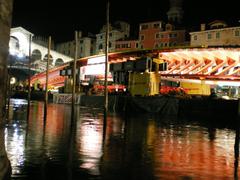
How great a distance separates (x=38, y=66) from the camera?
372 ft

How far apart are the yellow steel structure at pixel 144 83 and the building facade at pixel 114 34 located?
230 ft

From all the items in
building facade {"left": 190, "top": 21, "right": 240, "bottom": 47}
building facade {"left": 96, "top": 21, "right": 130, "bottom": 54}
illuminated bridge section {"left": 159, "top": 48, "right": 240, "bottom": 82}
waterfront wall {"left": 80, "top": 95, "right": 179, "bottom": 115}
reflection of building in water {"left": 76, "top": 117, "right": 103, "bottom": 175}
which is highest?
building facade {"left": 96, "top": 21, "right": 130, "bottom": 54}

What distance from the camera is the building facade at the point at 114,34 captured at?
11431 cm

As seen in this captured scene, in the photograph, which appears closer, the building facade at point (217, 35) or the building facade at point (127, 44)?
the building facade at point (217, 35)

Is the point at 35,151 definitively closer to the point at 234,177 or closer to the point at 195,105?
the point at 234,177

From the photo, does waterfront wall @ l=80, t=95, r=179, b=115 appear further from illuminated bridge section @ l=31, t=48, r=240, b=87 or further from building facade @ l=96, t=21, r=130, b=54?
building facade @ l=96, t=21, r=130, b=54

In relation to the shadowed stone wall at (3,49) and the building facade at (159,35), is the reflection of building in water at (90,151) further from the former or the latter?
the building facade at (159,35)

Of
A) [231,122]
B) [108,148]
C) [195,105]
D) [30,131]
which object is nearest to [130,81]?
[195,105]

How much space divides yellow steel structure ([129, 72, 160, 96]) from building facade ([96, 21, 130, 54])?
69997 mm

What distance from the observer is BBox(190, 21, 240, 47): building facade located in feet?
262

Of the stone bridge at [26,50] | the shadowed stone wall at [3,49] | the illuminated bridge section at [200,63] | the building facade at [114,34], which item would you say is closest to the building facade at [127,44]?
the building facade at [114,34]

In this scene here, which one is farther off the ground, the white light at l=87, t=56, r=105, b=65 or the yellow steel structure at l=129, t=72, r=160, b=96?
the white light at l=87, t=56, r=105, b=65

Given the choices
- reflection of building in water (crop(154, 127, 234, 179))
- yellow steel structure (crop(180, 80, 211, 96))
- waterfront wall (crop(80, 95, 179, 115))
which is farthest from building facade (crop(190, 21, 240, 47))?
reflection of building in water (crop(154, 127, 234, 179))

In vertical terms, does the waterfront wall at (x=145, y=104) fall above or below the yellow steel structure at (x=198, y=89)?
below
